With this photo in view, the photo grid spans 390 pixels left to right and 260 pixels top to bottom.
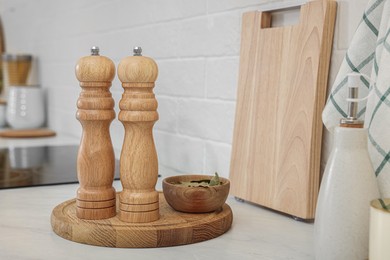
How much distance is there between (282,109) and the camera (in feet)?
3.11

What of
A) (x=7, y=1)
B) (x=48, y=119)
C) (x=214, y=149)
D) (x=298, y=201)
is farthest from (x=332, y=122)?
(x=7, y=1)

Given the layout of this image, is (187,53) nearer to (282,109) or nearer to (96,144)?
(282,109)

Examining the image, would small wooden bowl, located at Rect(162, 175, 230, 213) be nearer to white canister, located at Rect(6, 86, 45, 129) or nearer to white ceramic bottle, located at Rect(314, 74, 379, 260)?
white ceramic bottle, located at Rect(314, 74, 379, 260)

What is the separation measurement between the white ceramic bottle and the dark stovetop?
0.72m

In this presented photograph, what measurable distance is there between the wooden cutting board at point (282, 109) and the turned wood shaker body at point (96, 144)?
0.29m

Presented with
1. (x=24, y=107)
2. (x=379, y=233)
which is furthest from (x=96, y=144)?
(x=24, y=107)

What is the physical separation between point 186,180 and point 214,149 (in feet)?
1.04

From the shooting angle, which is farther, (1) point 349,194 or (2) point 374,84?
(2) point 374,84

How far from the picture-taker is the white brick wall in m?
1.16

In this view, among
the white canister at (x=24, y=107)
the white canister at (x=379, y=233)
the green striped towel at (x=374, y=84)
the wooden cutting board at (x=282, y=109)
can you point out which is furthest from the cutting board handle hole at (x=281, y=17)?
the white canister at (x=24, y=107)

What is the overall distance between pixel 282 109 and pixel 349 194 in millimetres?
340

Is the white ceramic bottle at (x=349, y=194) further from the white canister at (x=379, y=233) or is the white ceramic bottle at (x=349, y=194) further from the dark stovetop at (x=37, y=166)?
the dark stovetop at (x=37, y=166)

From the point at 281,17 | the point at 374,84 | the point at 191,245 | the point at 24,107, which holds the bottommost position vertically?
the point at 191,245

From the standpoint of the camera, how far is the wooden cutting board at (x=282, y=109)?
2.90 ft
